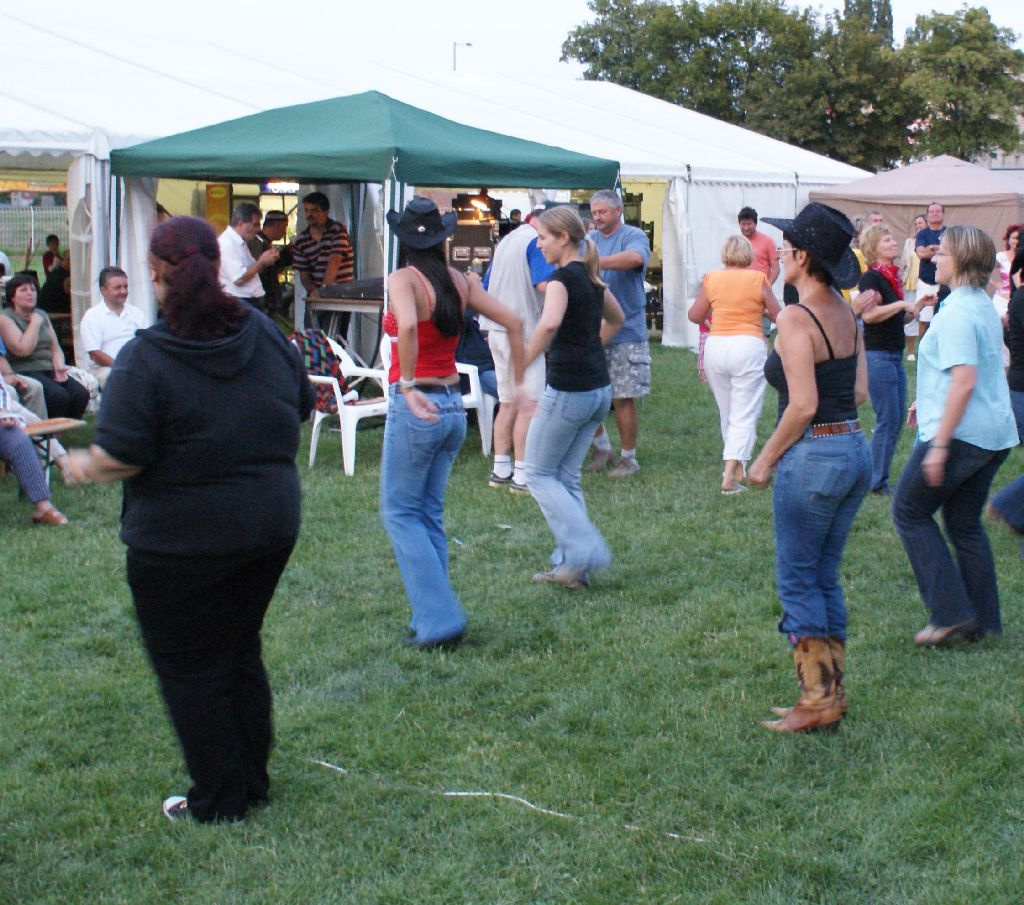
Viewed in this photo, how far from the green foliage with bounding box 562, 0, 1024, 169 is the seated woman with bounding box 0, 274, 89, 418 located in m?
33.3

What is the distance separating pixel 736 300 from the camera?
792 centimetres

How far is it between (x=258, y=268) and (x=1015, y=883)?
875 cm

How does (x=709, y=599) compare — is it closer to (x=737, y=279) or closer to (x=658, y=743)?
(x=658, y=743)

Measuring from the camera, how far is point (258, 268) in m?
10.9

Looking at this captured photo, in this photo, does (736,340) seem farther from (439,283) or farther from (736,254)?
(439,283)

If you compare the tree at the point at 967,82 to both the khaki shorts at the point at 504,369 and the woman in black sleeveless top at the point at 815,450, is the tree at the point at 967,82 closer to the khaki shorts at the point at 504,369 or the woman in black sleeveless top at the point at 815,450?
the khaki shorts at the point at 504,369

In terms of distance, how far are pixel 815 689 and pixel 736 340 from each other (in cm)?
404

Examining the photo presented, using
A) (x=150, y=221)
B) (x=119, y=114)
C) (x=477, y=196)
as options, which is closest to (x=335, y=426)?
(x=150, y=221)

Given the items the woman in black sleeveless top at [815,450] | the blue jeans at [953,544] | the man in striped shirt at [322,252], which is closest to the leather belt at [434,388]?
the woman in black sleeveless top at [815,450]

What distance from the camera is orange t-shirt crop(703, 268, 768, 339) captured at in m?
7.89

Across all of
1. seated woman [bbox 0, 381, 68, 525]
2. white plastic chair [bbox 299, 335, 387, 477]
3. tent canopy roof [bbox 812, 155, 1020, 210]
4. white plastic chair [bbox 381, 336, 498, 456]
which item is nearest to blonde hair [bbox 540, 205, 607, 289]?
white plastic chair [bbox 299, 335, 387, 477]

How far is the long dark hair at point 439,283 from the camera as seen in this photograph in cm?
496

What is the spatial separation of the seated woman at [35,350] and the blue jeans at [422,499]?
4468 mm

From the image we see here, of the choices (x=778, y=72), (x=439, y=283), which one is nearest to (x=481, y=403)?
(x=439, y=283)
